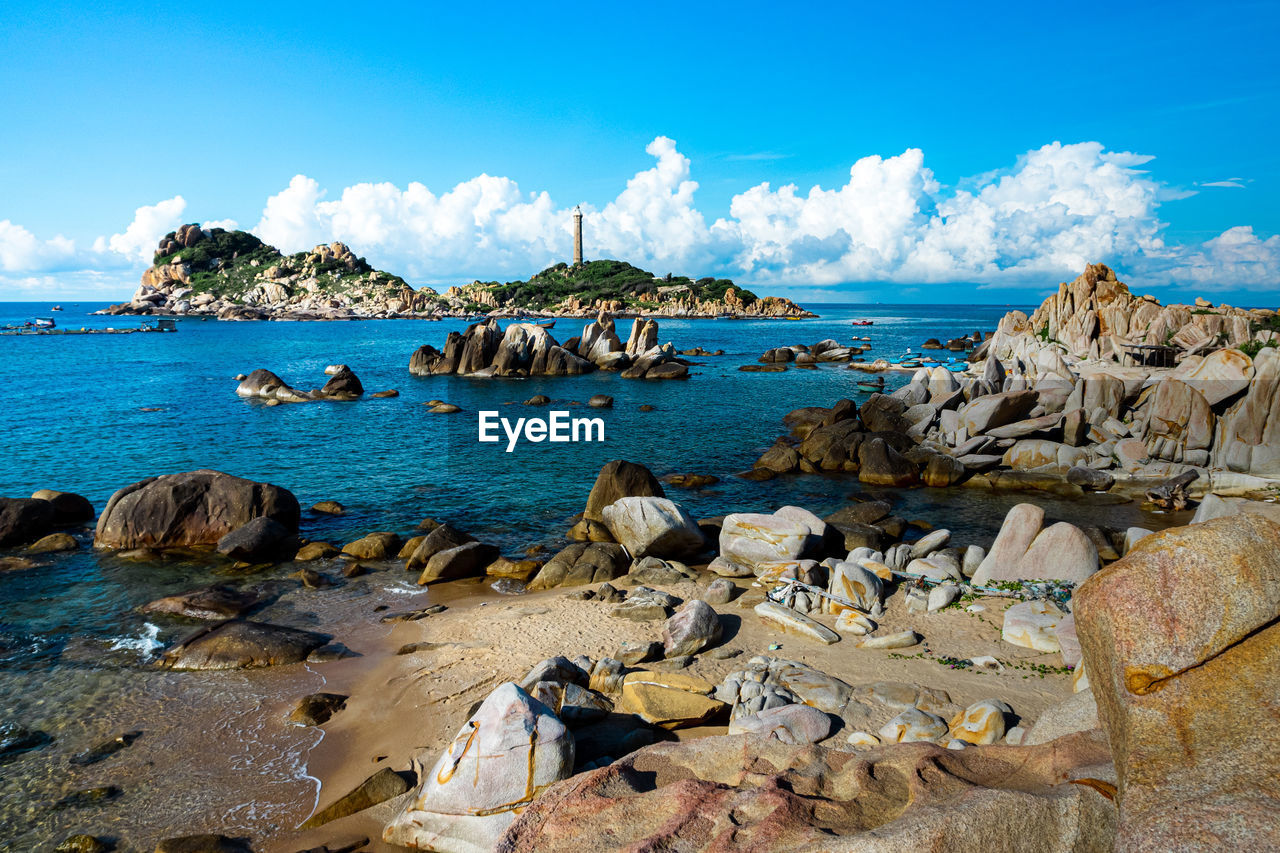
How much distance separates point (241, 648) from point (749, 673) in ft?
33.3

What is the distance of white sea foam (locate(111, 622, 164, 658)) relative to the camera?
1414 centimetres

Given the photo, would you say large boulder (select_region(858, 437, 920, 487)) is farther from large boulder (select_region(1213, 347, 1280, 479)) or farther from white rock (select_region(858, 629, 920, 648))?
white rock (select_region(858, 629, 920, 648))

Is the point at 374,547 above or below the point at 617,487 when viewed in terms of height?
below

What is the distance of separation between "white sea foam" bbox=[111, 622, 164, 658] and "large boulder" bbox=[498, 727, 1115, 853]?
12.1 meters

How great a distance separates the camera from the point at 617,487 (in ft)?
74.6

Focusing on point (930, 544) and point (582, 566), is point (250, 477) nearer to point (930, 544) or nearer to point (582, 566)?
point (582, 566)

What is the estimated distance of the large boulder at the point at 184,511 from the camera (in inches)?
800

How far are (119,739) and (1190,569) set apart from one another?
1446cm

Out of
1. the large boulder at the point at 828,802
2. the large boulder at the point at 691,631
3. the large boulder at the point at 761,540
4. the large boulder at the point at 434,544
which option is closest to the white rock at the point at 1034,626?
the large boulder at the point at 761,540

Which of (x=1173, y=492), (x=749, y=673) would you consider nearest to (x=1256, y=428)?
(x=1173, y=492)

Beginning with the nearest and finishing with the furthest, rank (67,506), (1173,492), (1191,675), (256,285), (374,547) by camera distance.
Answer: (1191,675) → (374,547) → (67,506) → (1173,492) → (256,285)

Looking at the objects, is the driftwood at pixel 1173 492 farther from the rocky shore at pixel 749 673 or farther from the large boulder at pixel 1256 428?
the rocky shore at pixel 749 673

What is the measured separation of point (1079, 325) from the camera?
51031 mm

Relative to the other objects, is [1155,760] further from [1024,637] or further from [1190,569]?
[1024,637]
